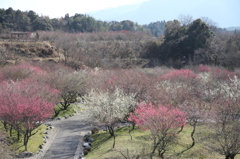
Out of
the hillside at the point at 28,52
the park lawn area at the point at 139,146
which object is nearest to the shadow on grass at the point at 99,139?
the park lawn area at the point at 139,146

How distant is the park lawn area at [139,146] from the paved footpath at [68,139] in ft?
5.63

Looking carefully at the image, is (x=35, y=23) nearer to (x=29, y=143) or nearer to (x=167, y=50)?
(x=167, y=50)

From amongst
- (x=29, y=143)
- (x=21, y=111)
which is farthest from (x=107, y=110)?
(x=29, y=143)

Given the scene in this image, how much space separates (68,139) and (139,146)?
8504 millimetres

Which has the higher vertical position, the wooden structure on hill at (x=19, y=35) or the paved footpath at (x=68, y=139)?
the wooden structure on hill at (x=19, y=35)

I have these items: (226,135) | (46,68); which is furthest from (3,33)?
(226,135)

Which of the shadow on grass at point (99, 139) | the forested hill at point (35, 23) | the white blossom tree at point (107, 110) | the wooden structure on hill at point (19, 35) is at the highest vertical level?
the forested hill at point (35, 23)

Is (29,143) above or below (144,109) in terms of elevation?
below

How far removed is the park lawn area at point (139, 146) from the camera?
62.1 ft

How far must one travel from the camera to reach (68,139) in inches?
975

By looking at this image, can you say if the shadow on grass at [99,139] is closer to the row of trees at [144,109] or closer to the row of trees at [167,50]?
the row of trees at [144,109]

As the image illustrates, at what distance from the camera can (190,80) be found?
1506 inches

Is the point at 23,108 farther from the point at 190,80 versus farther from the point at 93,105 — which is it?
the point at 190,80

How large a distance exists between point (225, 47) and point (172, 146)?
45.1 metres
